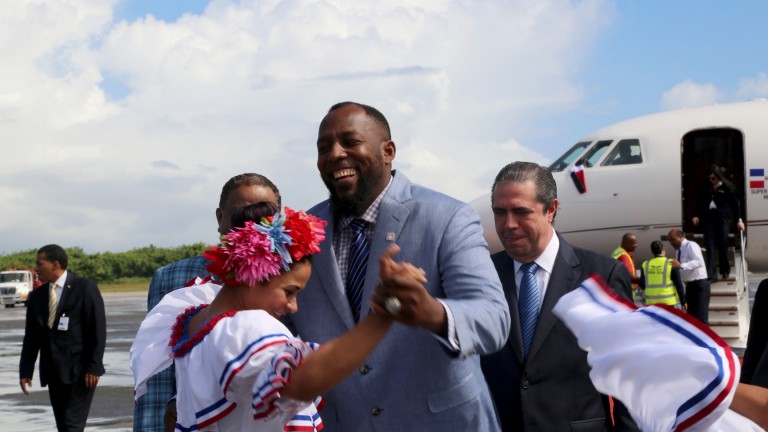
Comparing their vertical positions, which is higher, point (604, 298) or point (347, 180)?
point (347, 180)

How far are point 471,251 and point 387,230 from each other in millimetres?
302

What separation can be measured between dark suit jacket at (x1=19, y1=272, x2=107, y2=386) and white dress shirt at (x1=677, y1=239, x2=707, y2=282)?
35.6 feet

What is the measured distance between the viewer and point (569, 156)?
1905 cm

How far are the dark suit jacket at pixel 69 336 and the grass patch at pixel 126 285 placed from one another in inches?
2098

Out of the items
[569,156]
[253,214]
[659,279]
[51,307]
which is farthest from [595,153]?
[253,214]

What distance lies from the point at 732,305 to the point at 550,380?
49.2 feet

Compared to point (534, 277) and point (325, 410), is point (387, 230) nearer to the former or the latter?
point (325, 410)

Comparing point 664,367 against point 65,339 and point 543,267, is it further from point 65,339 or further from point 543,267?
point 65,339

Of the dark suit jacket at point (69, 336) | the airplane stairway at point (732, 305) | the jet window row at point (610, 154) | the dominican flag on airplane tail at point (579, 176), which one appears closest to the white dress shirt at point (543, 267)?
the dark suit jacket at point (69, 336)

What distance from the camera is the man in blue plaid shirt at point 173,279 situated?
→ 182 inches

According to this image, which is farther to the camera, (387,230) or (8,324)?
(8,324)

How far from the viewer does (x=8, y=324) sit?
103 ft

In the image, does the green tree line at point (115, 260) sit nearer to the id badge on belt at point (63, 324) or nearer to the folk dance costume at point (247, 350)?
the id badge on belt at point (63, 324)

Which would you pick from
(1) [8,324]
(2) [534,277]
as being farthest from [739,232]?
(1) [8,324]
